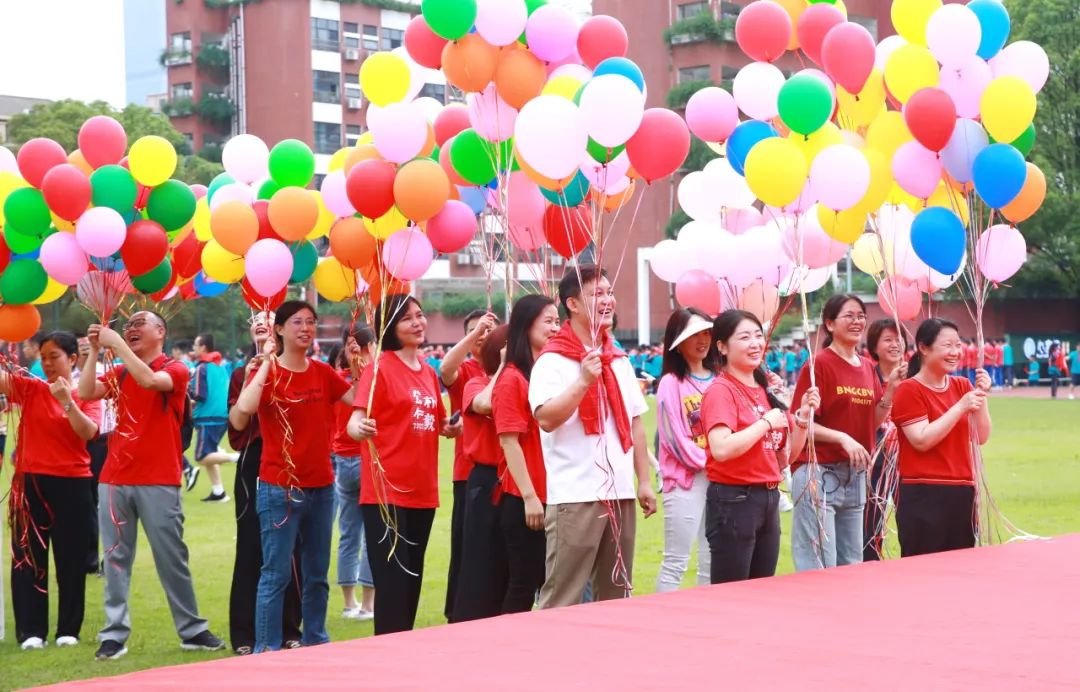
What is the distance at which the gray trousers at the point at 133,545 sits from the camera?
614cm

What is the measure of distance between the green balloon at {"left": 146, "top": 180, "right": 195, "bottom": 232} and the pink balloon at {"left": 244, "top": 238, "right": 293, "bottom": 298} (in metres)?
0.52

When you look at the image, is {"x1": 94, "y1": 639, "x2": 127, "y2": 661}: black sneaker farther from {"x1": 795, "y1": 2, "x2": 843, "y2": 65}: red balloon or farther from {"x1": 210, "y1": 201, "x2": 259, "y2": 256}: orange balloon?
{"x1": 795, "y1": 2, "x2": 843, "y2": 65}: red balloon

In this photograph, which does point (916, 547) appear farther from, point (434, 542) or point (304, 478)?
point (434, 542)

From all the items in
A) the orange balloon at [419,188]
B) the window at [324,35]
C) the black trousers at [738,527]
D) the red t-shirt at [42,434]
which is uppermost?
the window at [324,35]

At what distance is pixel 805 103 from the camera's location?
5.50 meters

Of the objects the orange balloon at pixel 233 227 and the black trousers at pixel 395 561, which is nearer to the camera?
the black trousers at pixel 395 561

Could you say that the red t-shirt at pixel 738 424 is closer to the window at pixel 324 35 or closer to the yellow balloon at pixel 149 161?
the yellow balloon at pixel 149 161

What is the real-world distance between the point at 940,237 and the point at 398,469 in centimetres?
251

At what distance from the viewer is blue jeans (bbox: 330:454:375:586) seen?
7.19 metres

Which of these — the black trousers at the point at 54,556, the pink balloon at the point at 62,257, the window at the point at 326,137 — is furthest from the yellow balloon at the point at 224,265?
the window at the point at 326,137

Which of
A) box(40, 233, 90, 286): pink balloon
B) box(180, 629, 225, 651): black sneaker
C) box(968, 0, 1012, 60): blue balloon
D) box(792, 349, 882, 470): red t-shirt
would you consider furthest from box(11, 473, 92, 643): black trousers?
box(968, 0, 1012, 60): blue balloon

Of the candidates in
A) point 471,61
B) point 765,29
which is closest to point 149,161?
point 471,61

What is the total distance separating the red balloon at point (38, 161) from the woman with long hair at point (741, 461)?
3347 mm

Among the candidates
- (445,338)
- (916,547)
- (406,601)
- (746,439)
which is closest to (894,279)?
(916,547)
